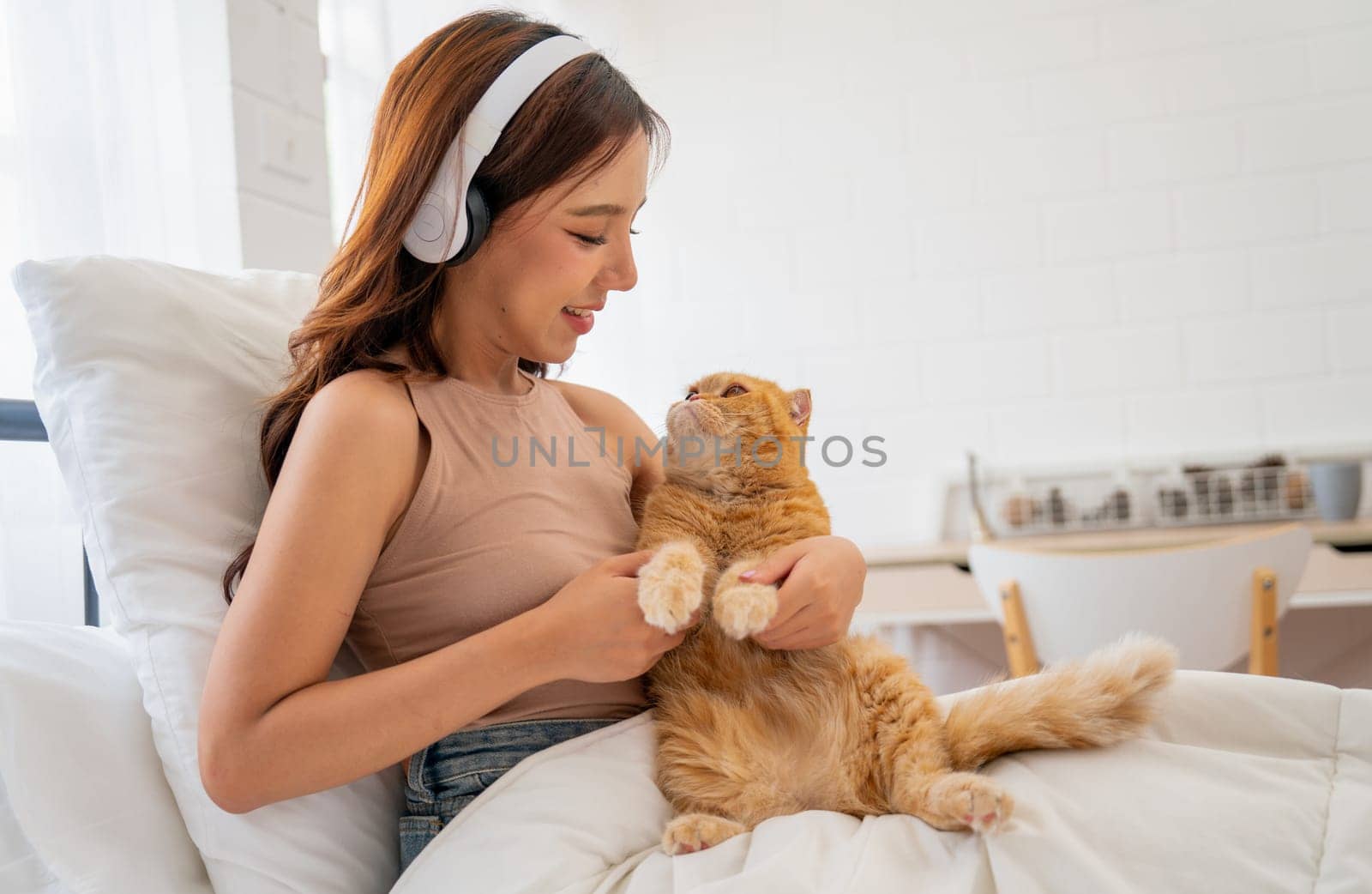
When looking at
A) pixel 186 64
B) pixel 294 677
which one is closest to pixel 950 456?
pixel 186 64

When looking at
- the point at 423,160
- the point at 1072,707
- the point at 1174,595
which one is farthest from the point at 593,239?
the point at 1174,595

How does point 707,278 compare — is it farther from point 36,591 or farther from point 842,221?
point 36,591

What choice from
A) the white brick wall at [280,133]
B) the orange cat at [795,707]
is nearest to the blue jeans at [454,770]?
the orange cat at [795,707]

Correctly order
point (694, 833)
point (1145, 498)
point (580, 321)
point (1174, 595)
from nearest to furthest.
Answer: point (694, 833)
point (580, 321)
point (1174, 595)
point (1145, 498)

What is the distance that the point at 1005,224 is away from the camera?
A: 2.91 metres

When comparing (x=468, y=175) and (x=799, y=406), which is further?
(x=799, y=406)

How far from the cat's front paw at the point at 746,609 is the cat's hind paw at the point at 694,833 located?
0.16m

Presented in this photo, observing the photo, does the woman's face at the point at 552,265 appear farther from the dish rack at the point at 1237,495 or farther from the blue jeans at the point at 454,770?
the dish rack at the point at 1237,495

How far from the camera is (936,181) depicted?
2.96 m

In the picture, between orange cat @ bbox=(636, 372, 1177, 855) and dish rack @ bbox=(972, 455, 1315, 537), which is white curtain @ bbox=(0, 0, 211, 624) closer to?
orange cat @ bbox=(636, 372, 1177, 855)

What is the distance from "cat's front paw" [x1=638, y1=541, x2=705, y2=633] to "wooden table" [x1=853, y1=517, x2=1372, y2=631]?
1.39 meters

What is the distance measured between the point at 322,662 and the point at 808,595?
0.43m

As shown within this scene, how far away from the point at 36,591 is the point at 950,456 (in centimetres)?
224

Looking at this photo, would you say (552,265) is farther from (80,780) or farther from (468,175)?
(80,780)
